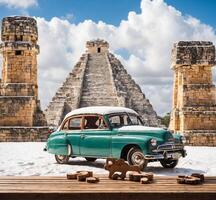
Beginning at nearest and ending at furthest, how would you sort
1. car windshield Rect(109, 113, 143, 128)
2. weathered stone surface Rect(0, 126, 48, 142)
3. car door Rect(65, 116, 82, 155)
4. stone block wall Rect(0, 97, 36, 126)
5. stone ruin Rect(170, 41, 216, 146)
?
car windshield Rect(109, 113, 143, 128)
car door Rect(65, 116, 82, 155)
weathered stone surface Rect(0, 126, 48, 142)
stone ruin Rect(170, 41, 216, 146)
stone block wall Rect(0, 97, 36, 126)

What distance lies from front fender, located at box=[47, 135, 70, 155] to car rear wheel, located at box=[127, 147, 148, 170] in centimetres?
178

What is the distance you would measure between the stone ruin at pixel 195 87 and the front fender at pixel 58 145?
9705 mm

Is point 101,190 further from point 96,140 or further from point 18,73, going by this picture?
point 18,73

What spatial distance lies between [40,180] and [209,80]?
1638 cm

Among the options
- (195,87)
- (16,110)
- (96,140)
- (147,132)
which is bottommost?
(96,140)

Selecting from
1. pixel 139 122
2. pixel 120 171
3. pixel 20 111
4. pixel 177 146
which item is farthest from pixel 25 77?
pixel 120 171

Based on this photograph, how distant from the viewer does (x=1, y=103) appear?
19.0 meters

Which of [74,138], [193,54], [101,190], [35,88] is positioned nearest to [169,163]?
[74,138]

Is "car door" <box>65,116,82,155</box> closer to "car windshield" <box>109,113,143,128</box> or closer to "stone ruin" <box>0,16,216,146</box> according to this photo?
"car windshield" <box>109,113,143,128</box>

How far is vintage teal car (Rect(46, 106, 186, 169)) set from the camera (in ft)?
27.5

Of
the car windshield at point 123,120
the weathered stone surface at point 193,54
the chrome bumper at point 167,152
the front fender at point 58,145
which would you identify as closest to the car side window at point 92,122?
the car windshield at point 123,120

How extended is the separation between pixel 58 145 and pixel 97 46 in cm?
3986

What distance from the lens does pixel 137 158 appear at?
8406 mm

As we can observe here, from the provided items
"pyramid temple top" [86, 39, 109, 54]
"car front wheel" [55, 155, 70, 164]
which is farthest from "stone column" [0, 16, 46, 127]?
"pyramid temple top" [86, 39, 109, 54]
